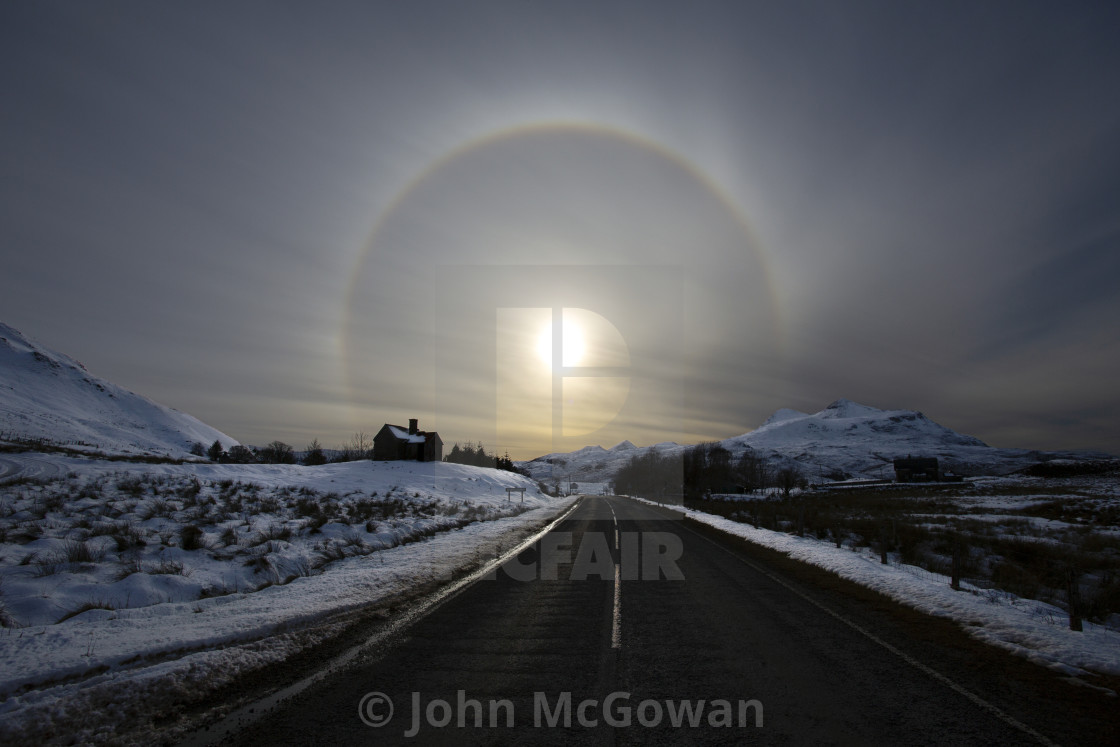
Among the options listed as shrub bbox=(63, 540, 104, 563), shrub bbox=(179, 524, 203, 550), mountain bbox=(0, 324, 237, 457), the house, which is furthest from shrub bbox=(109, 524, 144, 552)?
mountain bbox=(0, 324, 237, 457)

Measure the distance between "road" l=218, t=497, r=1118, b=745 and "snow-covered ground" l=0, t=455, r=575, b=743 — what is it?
185cm

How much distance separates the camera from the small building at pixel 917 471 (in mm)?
118750

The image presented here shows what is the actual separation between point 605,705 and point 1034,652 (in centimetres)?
658

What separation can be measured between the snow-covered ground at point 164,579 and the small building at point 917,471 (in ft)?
420

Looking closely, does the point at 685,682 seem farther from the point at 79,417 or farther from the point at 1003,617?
the point at 79,417

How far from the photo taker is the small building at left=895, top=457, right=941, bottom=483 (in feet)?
390

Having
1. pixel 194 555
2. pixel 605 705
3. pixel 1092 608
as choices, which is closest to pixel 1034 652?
pixel 605 705

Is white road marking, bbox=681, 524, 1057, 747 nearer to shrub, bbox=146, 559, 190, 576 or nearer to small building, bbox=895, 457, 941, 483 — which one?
shrub, bbox=146, 559, 190, 576

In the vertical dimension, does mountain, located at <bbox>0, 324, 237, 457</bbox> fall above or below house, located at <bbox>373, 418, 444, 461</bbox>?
above

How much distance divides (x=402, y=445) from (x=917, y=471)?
11714 cm

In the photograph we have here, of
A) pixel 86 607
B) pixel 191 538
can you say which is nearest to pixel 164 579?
pixel 86 607

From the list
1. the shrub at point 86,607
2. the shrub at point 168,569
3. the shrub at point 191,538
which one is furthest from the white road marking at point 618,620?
the shrub at point 191,538

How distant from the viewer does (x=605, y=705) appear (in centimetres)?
527

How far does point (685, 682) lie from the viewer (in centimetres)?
588
